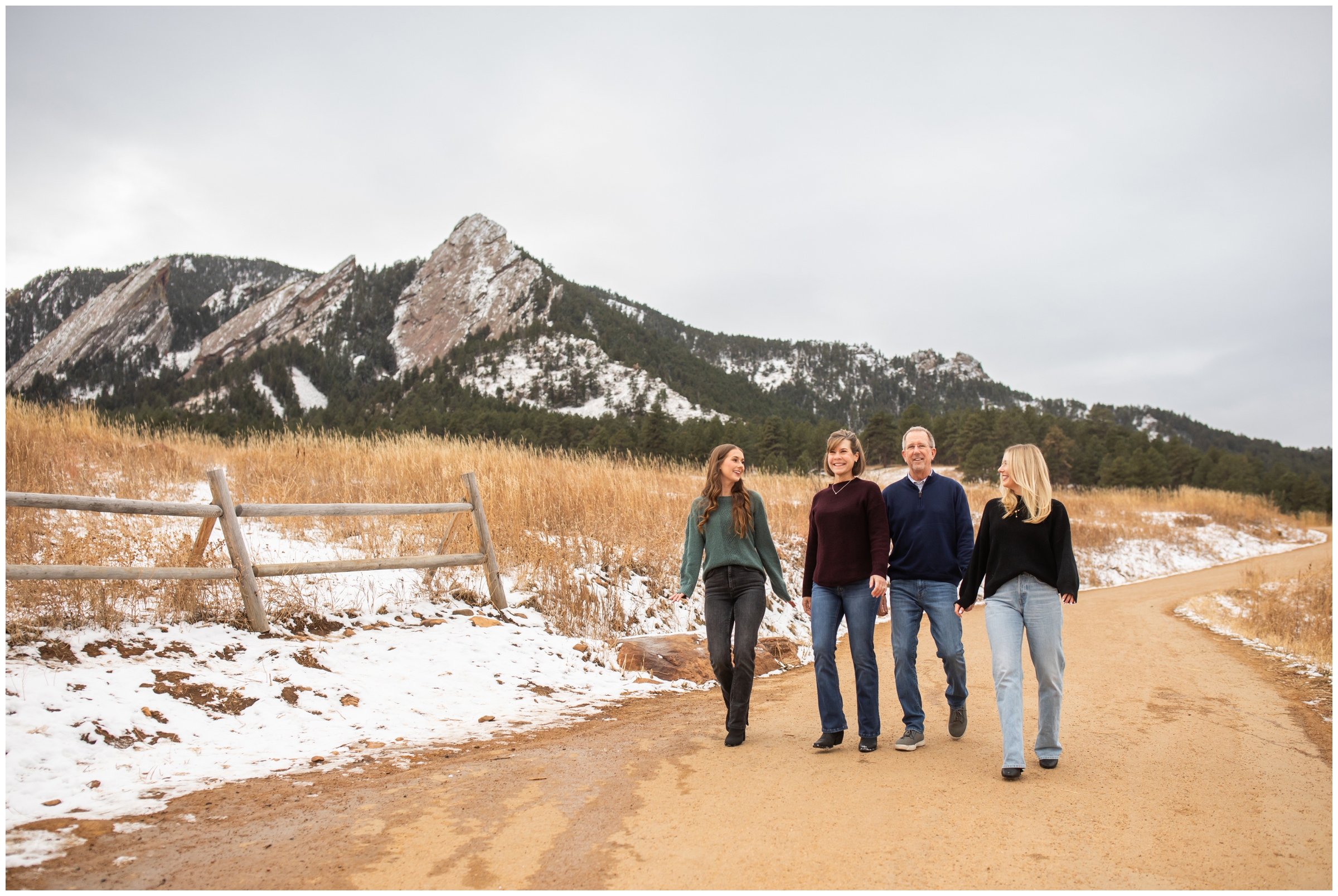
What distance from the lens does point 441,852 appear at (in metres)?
3.20

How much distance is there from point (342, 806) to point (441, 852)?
37.0 inches

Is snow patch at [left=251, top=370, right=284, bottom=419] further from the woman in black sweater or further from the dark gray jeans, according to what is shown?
the woman in black sweater

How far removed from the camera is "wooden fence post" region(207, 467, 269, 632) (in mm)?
6277

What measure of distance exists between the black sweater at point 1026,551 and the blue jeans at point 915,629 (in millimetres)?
203

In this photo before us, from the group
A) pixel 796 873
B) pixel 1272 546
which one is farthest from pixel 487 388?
pixel 796 873

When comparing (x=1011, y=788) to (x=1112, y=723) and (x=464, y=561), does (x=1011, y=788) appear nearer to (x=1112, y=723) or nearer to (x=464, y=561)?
(x=1112, y=723)

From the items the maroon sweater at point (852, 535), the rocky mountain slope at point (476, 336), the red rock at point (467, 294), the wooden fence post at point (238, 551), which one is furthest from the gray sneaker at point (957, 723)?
the red rock at point (467, 294)

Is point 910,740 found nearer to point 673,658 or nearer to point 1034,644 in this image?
point 1034,644

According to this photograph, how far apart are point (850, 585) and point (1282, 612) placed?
10352 mm

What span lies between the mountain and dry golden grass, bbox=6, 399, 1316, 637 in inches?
203

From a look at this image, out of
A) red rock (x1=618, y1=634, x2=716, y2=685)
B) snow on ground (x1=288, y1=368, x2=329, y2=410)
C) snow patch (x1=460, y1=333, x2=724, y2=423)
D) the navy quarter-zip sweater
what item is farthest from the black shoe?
snow on ground (x1=288, y1=368, x2=329, y2=410)

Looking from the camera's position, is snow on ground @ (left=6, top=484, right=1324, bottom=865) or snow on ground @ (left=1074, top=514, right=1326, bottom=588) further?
snow on ground @ (left=1074, top=514, right=1326, bottom=588)

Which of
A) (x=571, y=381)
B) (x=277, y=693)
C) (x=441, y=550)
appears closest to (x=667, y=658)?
(x=441, y=550)

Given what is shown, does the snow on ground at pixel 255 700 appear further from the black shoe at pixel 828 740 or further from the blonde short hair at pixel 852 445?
the blonde short hair at pixel 852 445
